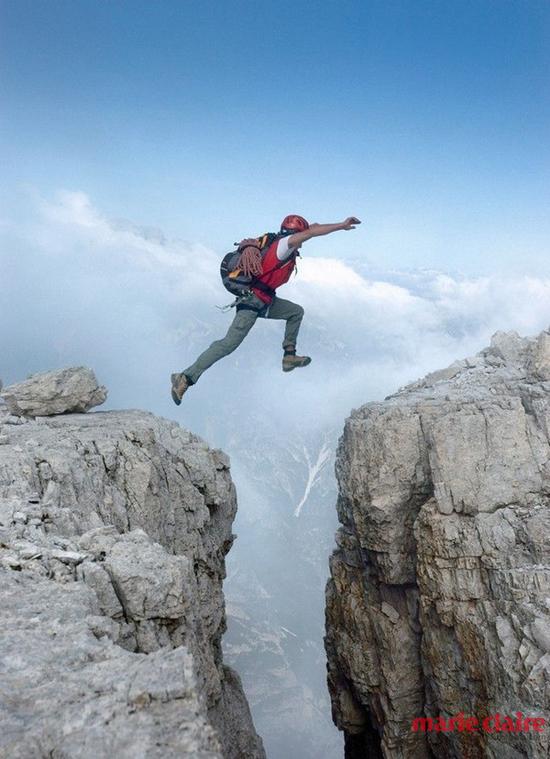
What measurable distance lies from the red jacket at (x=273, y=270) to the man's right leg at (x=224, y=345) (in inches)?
27.9

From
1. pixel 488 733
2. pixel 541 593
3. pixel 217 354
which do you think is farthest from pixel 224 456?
pixel 488 733

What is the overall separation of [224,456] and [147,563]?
10.7 m

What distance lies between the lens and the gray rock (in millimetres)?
15867

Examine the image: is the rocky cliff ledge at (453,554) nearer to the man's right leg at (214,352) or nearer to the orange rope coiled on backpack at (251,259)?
the man's right leg at (214,352)

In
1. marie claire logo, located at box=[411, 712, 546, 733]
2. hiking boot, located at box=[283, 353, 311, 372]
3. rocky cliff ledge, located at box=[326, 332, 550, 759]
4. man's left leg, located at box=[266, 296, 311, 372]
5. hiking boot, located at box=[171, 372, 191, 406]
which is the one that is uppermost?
man's left leg, located at box=[266, 296, 311, 372]

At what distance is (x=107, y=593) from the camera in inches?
265

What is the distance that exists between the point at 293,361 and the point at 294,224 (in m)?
4.15

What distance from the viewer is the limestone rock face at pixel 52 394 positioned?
15867 mm

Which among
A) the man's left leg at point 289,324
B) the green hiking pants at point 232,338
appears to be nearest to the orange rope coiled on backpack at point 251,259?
the green hiking pants at point 232,338

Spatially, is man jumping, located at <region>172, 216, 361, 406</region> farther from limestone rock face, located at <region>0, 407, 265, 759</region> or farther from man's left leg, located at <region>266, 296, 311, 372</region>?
limestone rock face, located at <region>0, 407, 265, 759</region>

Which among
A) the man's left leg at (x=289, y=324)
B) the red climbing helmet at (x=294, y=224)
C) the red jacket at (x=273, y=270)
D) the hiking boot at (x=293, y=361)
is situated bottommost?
the hiking boot at (x=293, y=361)

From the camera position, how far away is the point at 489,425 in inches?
706

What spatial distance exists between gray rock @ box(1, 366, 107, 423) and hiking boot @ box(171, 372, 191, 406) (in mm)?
3197

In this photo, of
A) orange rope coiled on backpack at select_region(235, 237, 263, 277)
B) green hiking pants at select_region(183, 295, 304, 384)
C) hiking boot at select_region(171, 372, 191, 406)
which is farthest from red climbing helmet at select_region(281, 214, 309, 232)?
hiking boot at select_region(171, 372, 191, 406)
